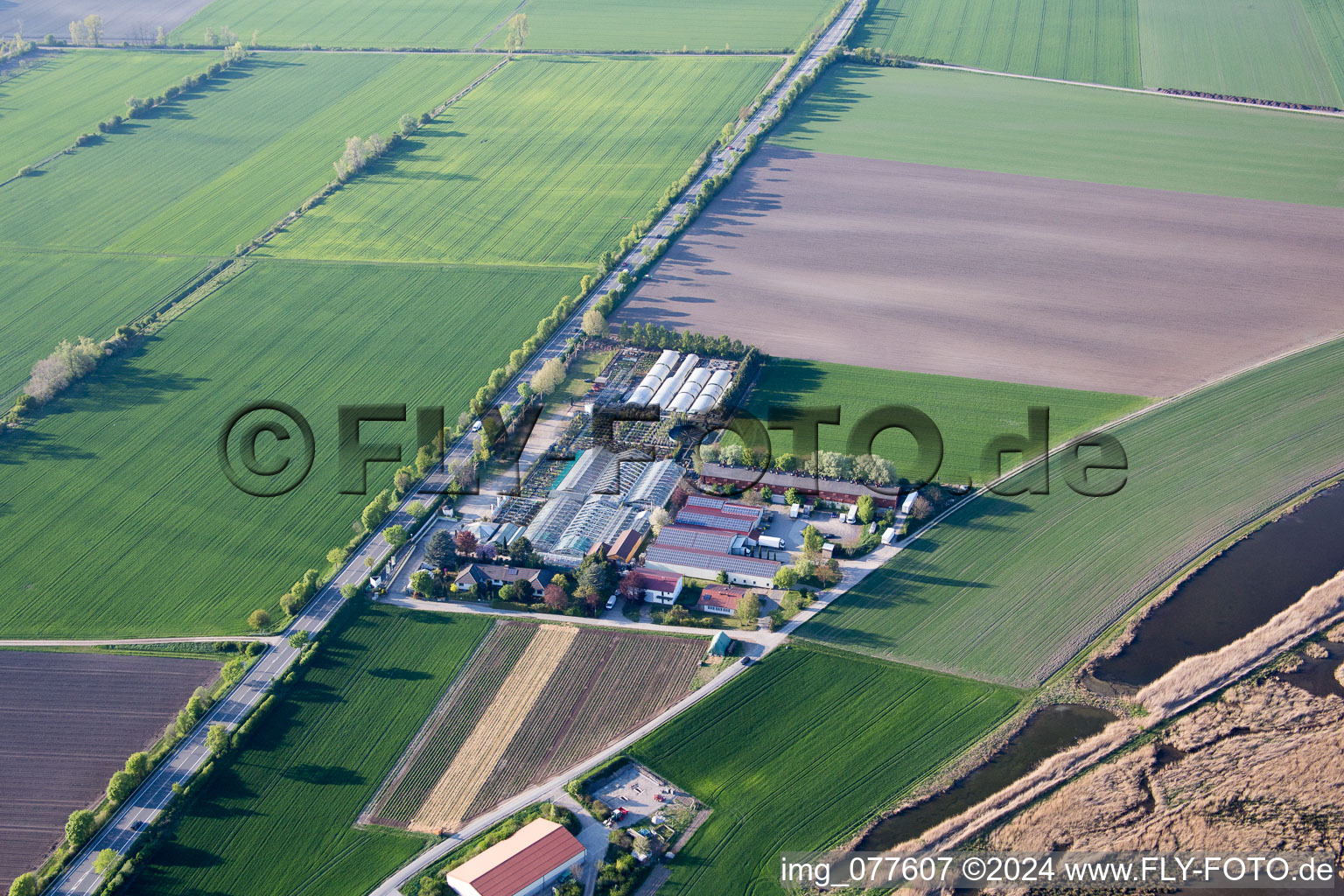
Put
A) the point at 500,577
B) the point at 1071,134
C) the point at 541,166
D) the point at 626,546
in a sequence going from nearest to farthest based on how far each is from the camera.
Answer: the point at 500,577, the point at 626,546, the point at 541,166, the point at 1071,134

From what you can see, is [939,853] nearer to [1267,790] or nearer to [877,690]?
[877,690]

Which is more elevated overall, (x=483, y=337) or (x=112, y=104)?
(x=112, y=104)

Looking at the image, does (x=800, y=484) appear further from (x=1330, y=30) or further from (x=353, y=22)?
(x=353, y=22)

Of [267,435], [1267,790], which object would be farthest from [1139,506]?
[267,435]

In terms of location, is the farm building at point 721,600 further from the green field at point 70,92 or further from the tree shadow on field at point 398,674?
the green field at point 70,92

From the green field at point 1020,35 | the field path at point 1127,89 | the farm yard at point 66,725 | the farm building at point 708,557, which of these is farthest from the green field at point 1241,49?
the farm yard at point 66,725

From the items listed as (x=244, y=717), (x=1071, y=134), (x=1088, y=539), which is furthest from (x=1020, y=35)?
(x=244, y=717)
